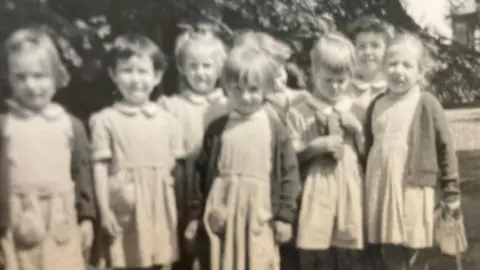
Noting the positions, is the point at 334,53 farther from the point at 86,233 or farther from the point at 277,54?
the point at 86,233

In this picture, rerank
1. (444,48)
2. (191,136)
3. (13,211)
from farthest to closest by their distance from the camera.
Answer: (444,48) → (191,136) → (13,211)

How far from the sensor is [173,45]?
121cm

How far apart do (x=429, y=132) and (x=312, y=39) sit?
0.26 metres

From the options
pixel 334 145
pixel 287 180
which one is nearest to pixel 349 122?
pixel 334 145

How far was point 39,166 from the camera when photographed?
44.3 inches

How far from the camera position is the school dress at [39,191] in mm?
1116

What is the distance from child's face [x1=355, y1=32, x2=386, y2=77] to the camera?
1285 mm

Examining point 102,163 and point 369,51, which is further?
point 369,51

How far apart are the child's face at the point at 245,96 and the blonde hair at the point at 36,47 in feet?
0.88

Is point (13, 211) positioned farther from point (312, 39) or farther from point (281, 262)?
point (312, 39)

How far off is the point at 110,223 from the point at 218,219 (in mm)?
174

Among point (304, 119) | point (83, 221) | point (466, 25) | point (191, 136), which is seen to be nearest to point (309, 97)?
point (304, 119)

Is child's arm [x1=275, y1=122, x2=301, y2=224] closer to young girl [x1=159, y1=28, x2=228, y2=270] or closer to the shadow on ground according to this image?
young girl [x1=159, y1=28, x2=228, y2=270]

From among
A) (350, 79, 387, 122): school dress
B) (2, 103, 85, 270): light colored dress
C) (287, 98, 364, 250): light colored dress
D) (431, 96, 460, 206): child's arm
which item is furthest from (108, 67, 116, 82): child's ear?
(431, 96, 460, 206): child's arm
